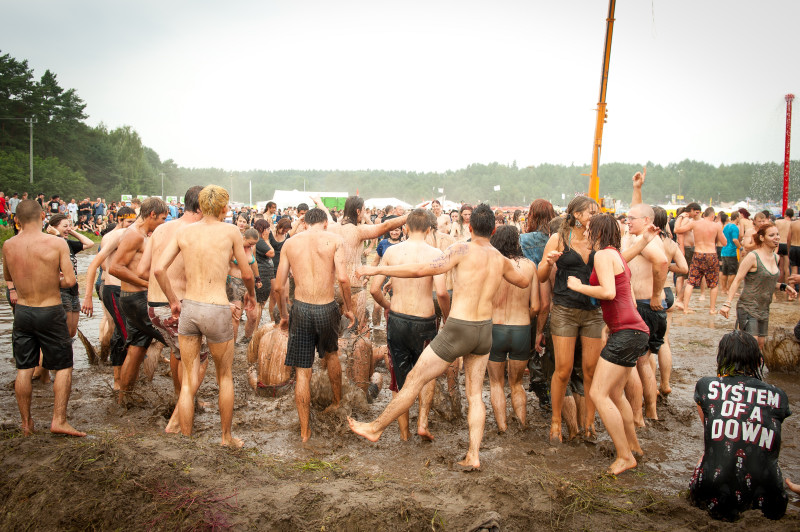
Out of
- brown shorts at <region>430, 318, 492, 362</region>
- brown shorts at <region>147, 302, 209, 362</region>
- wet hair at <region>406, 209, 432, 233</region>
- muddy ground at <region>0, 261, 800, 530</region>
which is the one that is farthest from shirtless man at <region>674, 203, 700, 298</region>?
brown shorts at <region>147, 302, 209, 362</region>

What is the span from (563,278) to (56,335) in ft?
15.2

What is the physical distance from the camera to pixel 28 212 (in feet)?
16.0

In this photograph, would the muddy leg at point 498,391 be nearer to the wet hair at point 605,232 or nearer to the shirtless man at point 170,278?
the wet hair at point 605,232

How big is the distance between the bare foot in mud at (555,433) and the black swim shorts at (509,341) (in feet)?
2.25

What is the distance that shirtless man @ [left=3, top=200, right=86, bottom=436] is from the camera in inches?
189

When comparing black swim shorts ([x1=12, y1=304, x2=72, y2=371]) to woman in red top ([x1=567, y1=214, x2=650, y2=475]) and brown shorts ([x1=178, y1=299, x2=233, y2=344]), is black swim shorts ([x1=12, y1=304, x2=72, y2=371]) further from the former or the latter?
woman in red top ([x1=567, y1=214, x2=650, y2=475])

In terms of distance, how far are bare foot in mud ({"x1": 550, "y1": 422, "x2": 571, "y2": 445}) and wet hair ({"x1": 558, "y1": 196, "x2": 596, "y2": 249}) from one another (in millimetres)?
1696

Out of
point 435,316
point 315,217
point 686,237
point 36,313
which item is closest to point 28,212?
point 36,313

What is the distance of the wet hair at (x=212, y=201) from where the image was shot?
15.6 feet

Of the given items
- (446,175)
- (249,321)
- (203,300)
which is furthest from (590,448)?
(446,175)

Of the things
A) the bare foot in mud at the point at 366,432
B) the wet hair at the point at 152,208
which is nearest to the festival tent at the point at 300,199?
the wet hair at the point at 152,208

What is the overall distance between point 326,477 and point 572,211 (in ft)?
10.3

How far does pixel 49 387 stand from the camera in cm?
652

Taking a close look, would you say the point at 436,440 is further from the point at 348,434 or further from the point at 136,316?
the point at 136,316
